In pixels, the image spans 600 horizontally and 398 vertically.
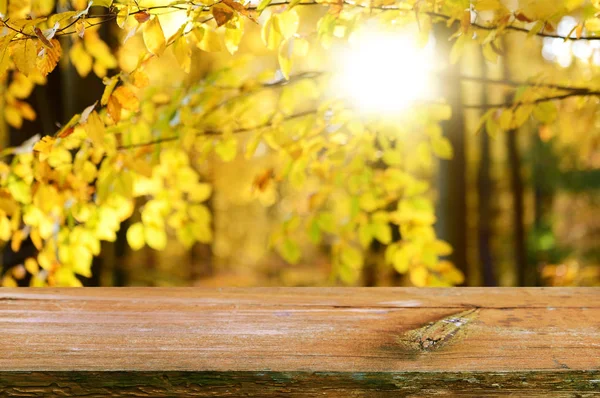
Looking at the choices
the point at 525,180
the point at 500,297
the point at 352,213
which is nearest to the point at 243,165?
the point at 525,180

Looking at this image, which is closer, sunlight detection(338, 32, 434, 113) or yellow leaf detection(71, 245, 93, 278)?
sunlight detection(338, 32, 434, 113)

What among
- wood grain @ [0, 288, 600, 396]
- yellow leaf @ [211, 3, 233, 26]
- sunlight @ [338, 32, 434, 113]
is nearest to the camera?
wood grain @ [0, 288, 600, 396]

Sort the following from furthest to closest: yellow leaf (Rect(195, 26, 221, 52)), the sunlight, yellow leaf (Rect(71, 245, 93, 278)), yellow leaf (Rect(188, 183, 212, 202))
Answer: yellow leaf (Rect(188, 183, 212, 202)), yellow leaf (Rect(71, 245, 93, 278)), the sunlight, yellow leaf (Rect(195, 26, 221, 52))

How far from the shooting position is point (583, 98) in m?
2.01

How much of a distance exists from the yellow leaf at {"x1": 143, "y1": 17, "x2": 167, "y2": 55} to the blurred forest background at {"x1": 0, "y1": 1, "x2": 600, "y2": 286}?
0.25ft

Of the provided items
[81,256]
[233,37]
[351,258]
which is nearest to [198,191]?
[81,256]

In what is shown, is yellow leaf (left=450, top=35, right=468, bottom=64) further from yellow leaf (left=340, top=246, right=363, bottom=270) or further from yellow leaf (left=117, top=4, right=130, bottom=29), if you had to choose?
yellow leaf (left=340, top=246, right=363, bottom=270)

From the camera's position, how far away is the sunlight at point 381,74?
1.85 meters

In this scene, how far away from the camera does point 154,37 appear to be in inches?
45.4

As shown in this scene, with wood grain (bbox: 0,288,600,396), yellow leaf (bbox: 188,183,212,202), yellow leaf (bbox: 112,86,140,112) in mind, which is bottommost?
wood grain (bbox: 0,288,600,396)

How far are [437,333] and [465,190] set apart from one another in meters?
3.09

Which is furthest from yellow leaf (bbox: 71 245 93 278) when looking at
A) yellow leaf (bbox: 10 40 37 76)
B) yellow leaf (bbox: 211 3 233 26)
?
yellow leaf (bbox: 211 3 233 26)

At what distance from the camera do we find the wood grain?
76 cm

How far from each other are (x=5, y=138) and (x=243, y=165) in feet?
18.9
